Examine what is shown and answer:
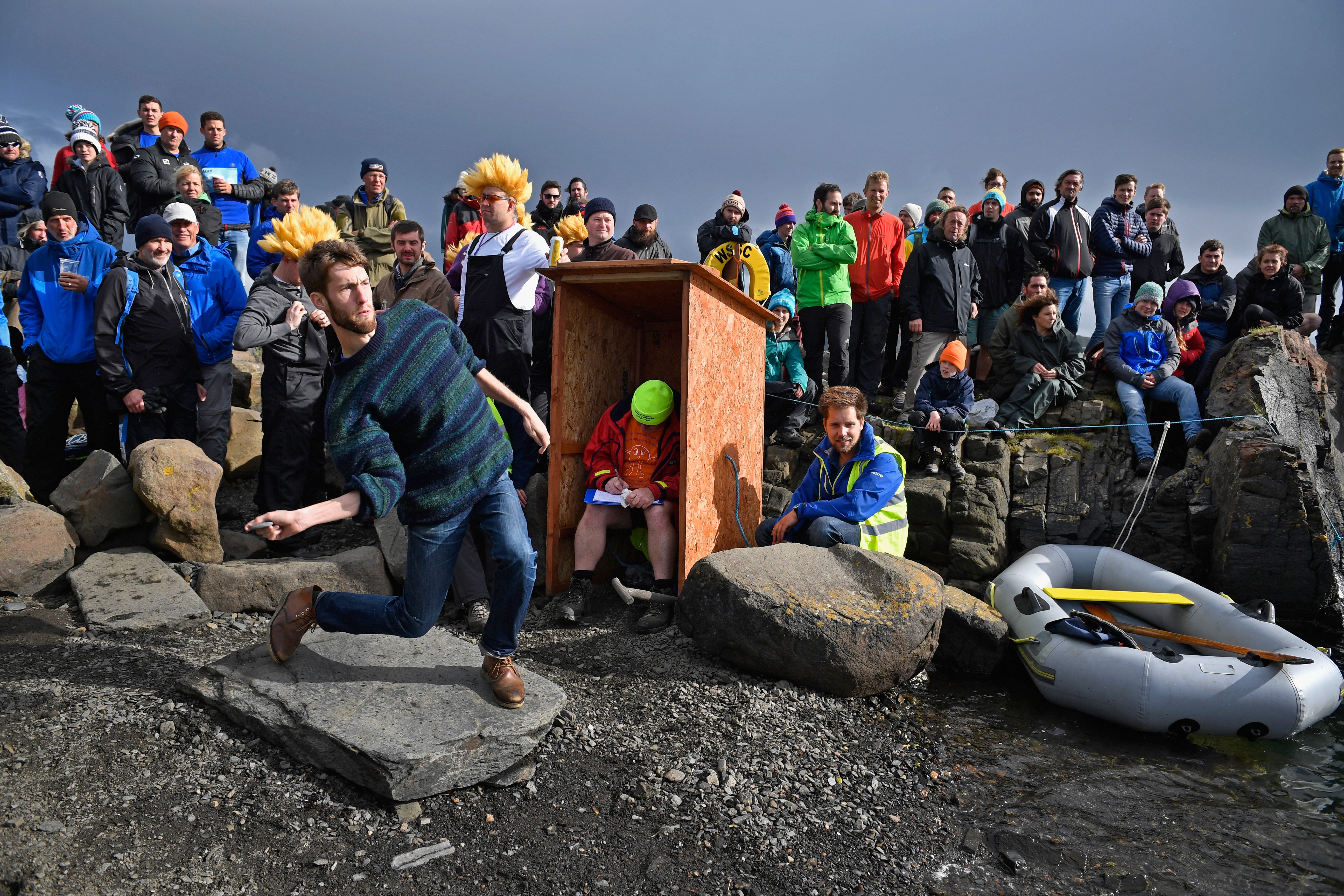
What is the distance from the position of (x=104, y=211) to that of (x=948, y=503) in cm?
919

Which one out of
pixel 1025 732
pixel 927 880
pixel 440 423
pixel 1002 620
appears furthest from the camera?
pixel 1002 620

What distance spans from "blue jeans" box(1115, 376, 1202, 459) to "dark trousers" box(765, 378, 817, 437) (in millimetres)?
2991

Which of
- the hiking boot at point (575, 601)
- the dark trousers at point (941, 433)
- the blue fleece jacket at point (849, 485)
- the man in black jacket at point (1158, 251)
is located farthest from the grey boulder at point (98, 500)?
the man in black jacket at point (1158, 251)

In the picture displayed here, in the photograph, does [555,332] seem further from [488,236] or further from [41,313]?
[41,313]

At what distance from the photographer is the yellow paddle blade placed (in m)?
5.50

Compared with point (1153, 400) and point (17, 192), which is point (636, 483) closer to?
point (1153, 400)

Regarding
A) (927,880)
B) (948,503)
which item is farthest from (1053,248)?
(927,880)

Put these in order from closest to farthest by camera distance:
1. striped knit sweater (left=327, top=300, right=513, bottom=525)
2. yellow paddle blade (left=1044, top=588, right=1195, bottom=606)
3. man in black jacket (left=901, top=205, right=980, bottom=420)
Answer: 1. striped knit sweater (left=327, top=300, right=513, bottom=525)
2. yellow paddle blade (left=1044, top=588, right=1195, bottom=606)
3. man in black jacket (left=901, top=205, right=980, bottom=420)

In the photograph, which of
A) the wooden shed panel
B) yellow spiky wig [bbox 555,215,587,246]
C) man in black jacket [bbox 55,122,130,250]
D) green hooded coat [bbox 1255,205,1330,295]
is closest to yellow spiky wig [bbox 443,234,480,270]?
yellow spiky wig [bbox 555,215,587,246]

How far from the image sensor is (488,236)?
6.00m

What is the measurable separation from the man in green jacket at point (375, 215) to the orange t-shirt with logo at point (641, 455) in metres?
4.37

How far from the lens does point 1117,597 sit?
18.3ft

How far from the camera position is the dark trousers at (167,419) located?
613 cm

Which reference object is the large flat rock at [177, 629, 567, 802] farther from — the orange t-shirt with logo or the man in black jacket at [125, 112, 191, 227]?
the man in black jacket at [125, 112, 191, 227]
